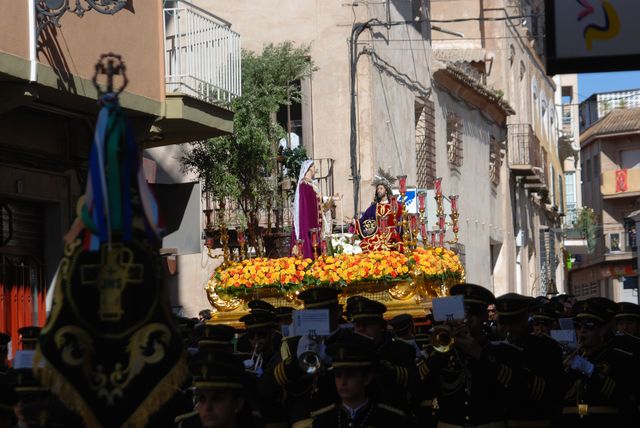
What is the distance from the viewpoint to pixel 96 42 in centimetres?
1385

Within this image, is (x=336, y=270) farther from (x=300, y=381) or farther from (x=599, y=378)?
(x=300, y=381)

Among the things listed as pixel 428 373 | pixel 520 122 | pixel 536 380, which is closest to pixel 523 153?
pixel 520 122

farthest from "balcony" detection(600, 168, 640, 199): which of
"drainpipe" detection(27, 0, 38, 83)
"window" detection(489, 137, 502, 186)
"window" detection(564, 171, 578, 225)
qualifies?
"drainpipe" detection(27, 0, 38, 83)

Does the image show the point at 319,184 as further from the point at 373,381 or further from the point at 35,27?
the point at 373,381

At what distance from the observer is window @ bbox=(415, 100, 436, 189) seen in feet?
95.4

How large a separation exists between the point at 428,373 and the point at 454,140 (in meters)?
23.4

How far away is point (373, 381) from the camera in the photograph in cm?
745

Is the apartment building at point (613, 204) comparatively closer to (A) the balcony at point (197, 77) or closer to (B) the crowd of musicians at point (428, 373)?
(A) the balcony at point (197, 77)

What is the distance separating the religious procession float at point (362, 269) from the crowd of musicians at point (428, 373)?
445 cm

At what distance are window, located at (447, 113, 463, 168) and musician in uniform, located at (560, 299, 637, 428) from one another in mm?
21561

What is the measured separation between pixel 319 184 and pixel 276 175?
1.35m

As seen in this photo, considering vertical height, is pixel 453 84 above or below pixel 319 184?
above

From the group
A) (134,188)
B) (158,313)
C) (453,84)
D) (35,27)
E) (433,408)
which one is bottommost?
(433,408)

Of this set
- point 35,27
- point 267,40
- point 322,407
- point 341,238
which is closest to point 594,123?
point 267,40
